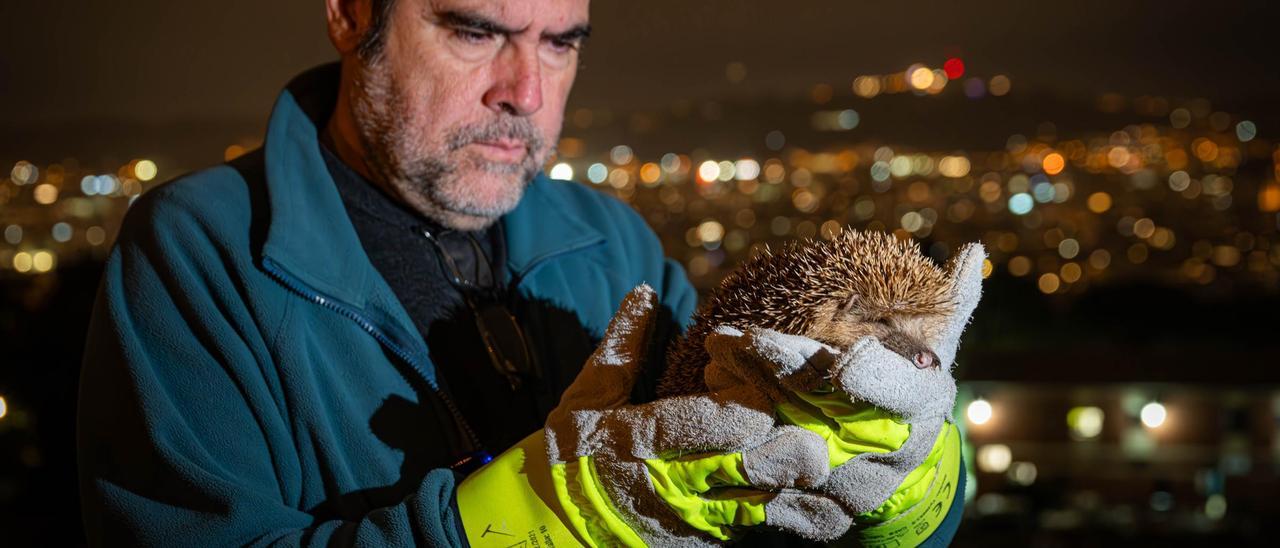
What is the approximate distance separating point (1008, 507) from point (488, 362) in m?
6.05

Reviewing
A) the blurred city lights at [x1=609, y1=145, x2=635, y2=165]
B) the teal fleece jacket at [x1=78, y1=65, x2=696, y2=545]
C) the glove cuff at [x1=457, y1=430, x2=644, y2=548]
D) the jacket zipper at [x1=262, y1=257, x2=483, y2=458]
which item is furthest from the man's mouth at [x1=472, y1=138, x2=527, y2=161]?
the blurred city lights at [x1=609, y1=145, x2=635, y2=165]

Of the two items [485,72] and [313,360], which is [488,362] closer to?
[313,360]

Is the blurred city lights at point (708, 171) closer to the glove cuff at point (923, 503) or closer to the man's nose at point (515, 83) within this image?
the man's nose at point (515, 83)

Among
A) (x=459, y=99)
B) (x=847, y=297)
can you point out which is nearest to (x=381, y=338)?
(x=459, y=99)

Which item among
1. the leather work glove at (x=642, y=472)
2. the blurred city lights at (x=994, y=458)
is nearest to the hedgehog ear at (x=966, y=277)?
the leather work glove at (x=642, y=472)

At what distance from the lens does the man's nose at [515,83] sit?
176cm

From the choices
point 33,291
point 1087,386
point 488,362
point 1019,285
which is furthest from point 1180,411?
point 33,291

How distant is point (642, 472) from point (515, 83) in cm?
85

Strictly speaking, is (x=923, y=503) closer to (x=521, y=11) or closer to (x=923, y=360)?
(x=923, y=360)

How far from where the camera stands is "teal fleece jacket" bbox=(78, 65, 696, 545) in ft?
4.57

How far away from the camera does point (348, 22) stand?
1845mm

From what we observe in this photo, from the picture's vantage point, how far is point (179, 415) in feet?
Result: 4.67

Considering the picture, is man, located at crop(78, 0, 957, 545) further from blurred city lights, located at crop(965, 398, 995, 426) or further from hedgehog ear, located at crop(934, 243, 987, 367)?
blurred city lights, located at crop(965, 398, 995, 426)

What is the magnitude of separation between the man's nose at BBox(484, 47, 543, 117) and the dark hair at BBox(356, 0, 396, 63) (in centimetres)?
22
